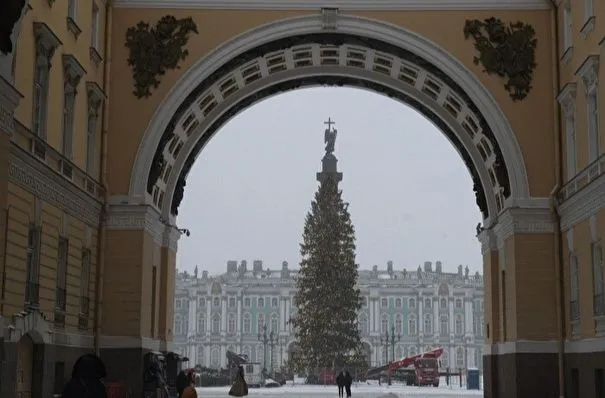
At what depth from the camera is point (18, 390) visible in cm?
2211

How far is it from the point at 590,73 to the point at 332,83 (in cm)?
1022

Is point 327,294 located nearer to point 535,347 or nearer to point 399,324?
point 535,347

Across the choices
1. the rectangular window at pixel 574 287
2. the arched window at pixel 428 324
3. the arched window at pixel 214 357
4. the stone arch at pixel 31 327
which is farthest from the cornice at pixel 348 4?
the arched window at pixel 428 324

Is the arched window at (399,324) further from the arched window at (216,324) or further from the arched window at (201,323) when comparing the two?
the arched window at (201,323)

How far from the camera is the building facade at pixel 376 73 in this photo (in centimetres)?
2548

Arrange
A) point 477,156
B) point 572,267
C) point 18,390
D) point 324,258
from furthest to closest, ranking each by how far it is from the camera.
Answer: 1. point 324,258
2. point 477,156
3. point 572,267
4. point 18,390

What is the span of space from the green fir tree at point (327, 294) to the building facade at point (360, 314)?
208 ft

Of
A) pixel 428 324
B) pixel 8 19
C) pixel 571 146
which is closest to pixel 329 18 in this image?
pixel 571 146

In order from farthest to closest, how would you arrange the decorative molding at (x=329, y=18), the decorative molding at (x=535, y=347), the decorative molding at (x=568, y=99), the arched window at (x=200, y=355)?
the arched window at (x=200, y=355) → the decorative molding at (x=329, y=18) → the decorative molding at (x=535, y=347) → the decorative molding at (x=568, y=99)

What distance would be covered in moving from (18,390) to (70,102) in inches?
301

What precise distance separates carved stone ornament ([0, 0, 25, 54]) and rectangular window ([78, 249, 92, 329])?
1101cm

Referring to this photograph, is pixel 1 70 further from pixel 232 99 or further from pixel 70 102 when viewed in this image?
pixel 232 99

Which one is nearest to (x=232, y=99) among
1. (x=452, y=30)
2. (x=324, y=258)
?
(x=452, y=30)

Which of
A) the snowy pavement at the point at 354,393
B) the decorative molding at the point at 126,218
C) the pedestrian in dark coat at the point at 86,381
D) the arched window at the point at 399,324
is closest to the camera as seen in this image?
the pedestrian in dark coat at the point at 86,381
